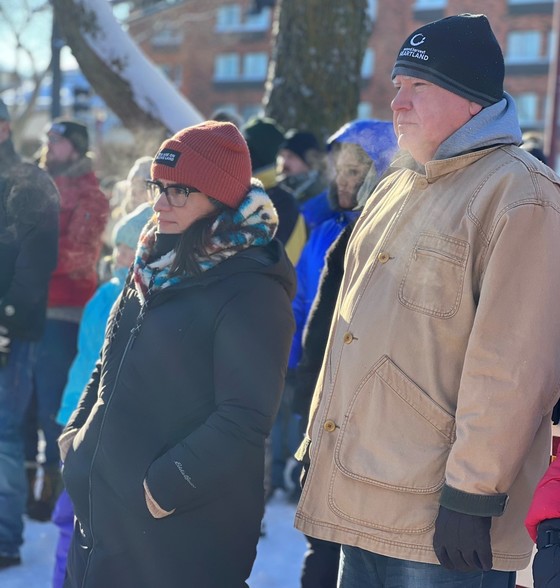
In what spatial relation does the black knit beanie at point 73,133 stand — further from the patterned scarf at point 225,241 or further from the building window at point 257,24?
the building window at point 257,24

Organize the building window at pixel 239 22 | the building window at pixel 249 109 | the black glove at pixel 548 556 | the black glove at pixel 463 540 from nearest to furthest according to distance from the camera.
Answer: the black glove at pixel 548 556, the black glove at pixel 463 540, the building window at pixel 239 22, the building window at pixel 249 109

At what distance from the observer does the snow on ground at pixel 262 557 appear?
4660 millimetres

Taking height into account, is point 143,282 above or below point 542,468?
above

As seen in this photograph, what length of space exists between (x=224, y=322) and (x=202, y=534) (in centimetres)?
57

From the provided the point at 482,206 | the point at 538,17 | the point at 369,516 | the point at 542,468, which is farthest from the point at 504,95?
the point at 538,17

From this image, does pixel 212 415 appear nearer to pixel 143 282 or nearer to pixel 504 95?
pixel 143 282

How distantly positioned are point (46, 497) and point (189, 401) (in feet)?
10.1

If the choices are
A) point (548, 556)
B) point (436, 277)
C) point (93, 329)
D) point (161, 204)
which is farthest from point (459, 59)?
point (93, 329)

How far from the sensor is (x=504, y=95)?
A: 2572mm

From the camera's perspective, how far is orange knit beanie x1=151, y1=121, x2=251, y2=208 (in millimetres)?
2891

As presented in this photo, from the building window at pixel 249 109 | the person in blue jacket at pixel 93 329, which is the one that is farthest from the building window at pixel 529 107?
the person in blue jacket at pixel 93 329

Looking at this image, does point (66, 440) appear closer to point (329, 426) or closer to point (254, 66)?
point (329, 426)

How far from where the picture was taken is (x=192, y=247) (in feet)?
9.37

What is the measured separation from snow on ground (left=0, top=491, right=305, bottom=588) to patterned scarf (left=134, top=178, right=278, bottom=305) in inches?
87.4
